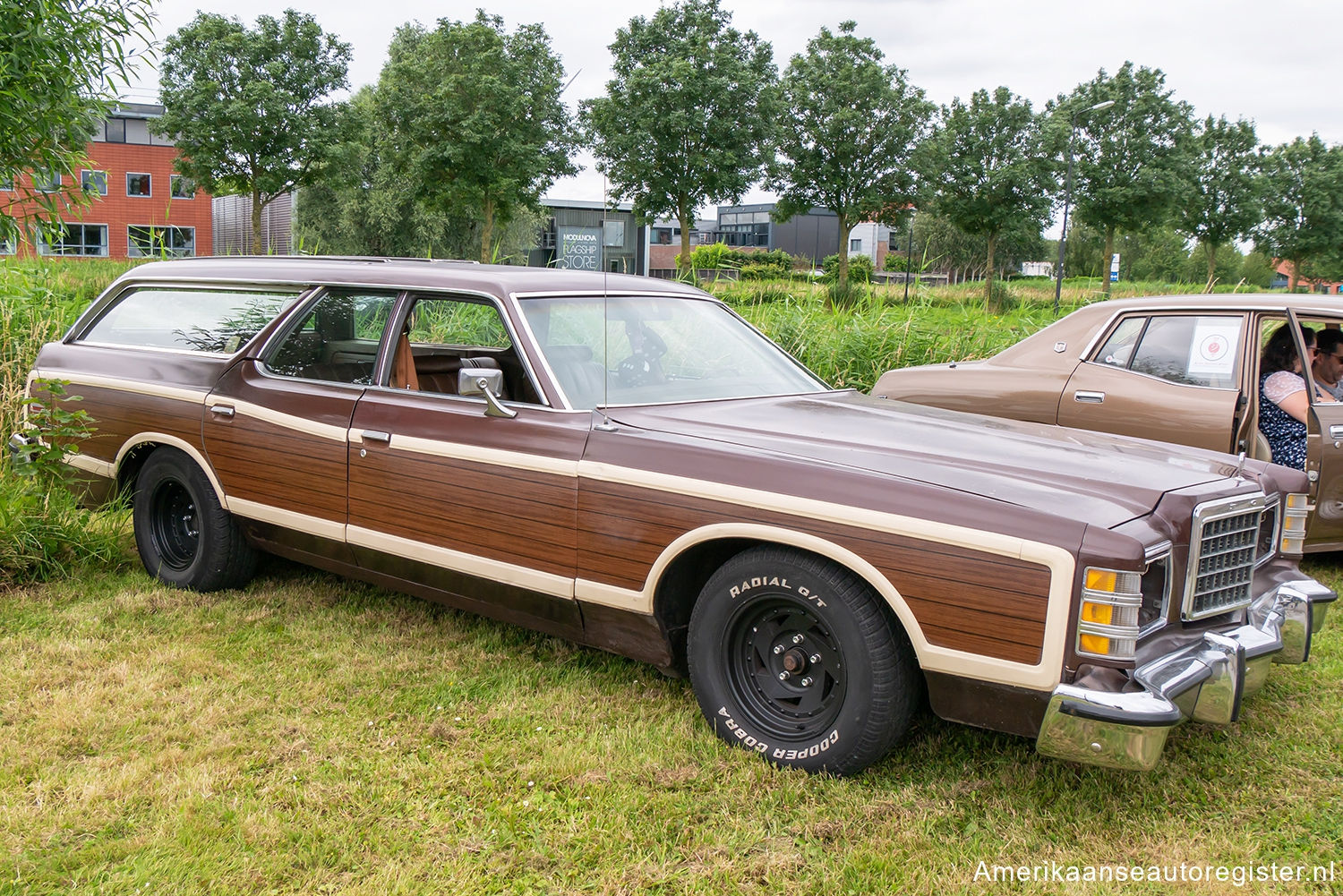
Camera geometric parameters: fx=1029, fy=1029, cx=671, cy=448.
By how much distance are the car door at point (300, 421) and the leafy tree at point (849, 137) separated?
34.2m

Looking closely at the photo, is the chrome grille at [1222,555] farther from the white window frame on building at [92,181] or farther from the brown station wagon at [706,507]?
the white window frame on building at [92,181]

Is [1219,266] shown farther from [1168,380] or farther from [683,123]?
[1168,380]

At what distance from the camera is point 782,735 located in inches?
132

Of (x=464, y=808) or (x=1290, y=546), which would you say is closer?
(x=464, y=808)

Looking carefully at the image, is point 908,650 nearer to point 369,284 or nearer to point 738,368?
point 738,368

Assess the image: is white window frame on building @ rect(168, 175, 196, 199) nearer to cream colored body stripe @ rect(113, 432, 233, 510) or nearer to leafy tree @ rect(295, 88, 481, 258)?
leafy tree @ rect(295, 88, 481, 258)

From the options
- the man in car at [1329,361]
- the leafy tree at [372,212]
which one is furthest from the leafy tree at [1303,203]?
the man in car at [1329,361]

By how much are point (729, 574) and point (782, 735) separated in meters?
0.55

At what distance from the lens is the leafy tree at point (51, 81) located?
5109 mm

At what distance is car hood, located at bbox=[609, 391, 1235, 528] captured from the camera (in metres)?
2.95

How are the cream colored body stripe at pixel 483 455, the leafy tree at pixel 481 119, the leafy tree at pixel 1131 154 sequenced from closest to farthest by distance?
1. the cream colored body stripe at pixel 483 455
2. the leafy tree at pixel 481 119
3. the leafy tree at pixel 1131 154

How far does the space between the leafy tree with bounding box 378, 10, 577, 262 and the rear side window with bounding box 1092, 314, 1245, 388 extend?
28.5 metres

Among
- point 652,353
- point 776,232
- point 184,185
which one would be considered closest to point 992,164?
point 184,185

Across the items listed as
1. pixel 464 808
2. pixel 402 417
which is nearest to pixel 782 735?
pixel 464 808
